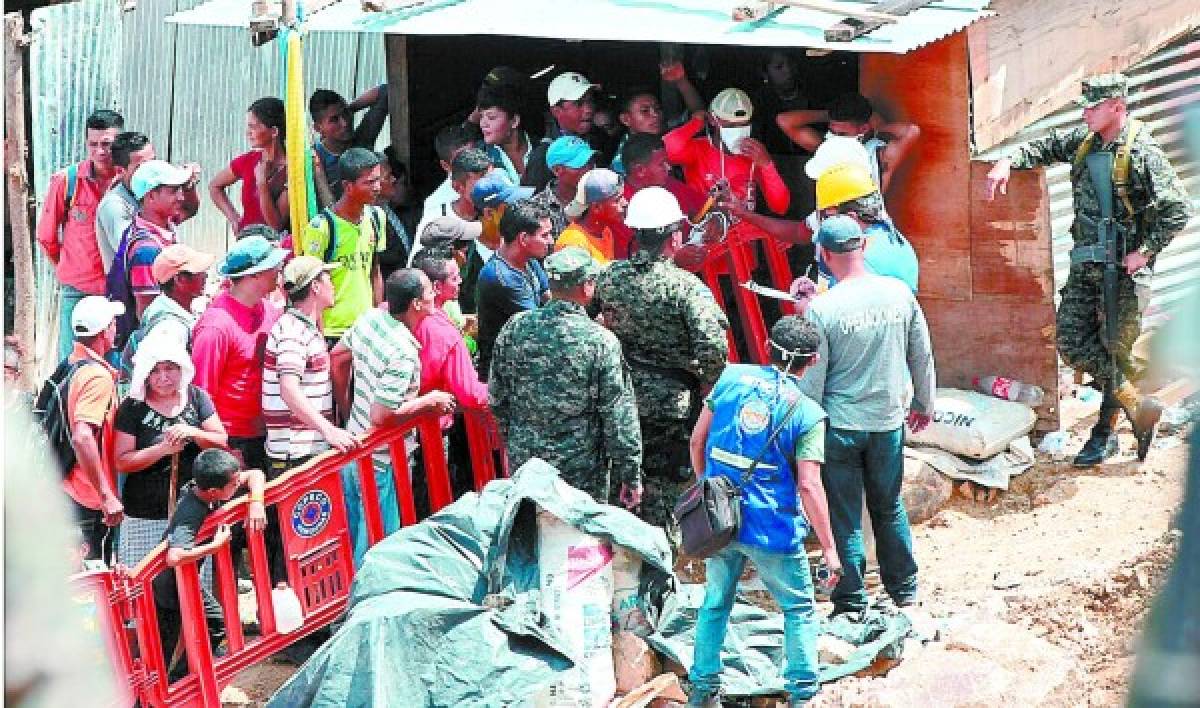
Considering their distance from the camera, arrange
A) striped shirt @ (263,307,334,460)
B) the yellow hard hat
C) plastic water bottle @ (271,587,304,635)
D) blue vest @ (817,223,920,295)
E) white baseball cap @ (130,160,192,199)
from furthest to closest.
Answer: white baseball cap @ (130,160,192,199)
blue vest @ (817,223,920,295)
the yellow hard hat
striped shirt @ (263,307,334,460)
plastic water bottle @ (271,587,304,635)

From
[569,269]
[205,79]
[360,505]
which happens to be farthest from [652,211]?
[205,79]

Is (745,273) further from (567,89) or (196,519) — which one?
(196,519)

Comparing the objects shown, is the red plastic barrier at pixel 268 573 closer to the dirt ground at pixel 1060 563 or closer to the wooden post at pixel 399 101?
the dirt ground at pixel 1060 563

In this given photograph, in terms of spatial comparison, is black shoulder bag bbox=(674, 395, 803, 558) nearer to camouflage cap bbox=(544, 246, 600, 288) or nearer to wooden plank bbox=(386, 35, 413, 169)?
camouflage cap bbox=(544, 246, 600, 288)

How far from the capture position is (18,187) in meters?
10.6

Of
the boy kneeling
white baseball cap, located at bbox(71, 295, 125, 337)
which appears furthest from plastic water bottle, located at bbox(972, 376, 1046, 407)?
white baseball cap, located at bbox(71, 295, 125, 337)

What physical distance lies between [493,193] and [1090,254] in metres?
3.02

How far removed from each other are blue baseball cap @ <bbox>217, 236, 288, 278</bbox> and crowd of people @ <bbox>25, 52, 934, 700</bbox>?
0.05ft

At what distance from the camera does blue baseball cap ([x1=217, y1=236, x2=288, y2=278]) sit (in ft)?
24.7

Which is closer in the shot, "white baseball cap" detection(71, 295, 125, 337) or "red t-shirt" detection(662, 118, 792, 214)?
"white baseball cap" detection(71, 295, 125, 337)

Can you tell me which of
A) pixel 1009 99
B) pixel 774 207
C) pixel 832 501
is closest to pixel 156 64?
pixel 774 207

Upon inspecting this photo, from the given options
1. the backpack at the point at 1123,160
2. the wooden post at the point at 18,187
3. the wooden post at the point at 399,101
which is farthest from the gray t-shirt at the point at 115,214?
the backpack at the point at 1123,160

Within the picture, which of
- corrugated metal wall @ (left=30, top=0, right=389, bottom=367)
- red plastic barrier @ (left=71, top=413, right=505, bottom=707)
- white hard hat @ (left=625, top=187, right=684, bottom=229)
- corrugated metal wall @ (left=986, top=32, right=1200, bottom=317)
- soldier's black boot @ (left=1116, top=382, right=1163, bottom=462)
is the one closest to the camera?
red plastic barrier @ (left=71, top=413, right=505, bottom=707)

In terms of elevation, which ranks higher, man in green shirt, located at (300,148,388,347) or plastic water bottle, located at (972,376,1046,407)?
man in green shirt, located at (300,148,388,347)
